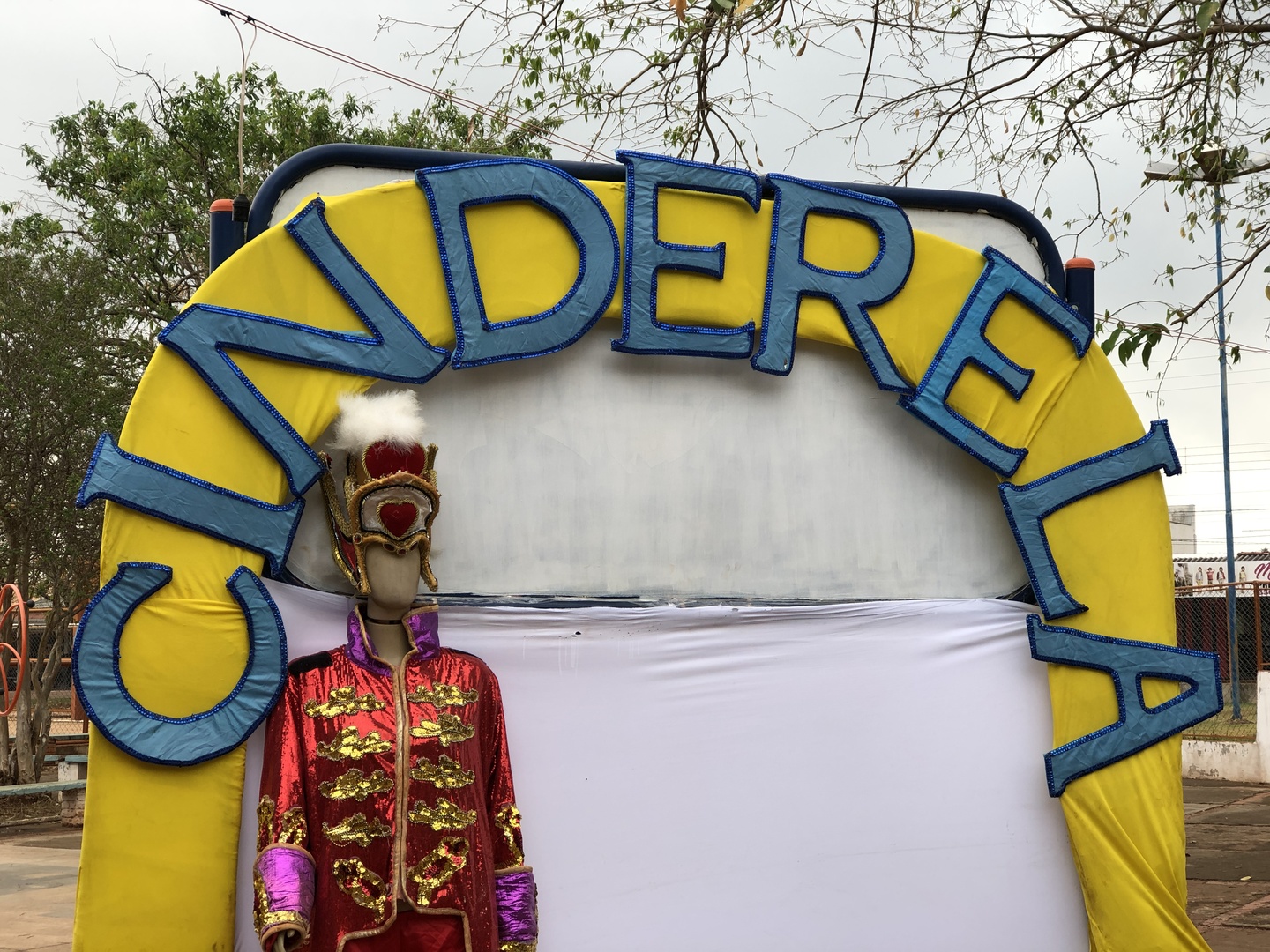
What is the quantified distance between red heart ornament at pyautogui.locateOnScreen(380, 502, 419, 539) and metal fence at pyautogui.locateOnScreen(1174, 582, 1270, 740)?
11.2m

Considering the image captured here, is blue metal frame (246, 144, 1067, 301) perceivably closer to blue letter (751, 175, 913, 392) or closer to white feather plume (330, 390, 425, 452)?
blue letter (751, 175, 913, 392)

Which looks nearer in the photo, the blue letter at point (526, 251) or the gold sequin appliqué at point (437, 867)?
the gold sequin appliqué at point (437, 867)

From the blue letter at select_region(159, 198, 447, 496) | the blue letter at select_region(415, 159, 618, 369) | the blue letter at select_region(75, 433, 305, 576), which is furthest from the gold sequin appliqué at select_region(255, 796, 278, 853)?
the blue letter at select_region(415, 159, 618, 369)

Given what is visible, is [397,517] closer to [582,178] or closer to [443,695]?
[443,695]

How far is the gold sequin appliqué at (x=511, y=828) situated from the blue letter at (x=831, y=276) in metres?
1.91

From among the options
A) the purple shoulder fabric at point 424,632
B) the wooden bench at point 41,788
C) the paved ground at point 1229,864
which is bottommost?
the paved ground at point 1229,864

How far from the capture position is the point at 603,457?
492 cm

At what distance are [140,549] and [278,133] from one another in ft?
32.9

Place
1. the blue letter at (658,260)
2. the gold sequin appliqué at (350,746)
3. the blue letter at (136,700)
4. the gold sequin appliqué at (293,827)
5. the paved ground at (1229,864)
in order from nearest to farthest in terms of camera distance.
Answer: the gold sequin appliqué at (293,827) → the gold sequin appliqué at (350,746) → the blue letter at (136,700) → the blue letter at (658,260) → the paved ground at (1229,864)

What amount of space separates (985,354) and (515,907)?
2.81m

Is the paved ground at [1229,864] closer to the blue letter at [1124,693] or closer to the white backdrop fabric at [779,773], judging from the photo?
the blue letter at [1124,693]

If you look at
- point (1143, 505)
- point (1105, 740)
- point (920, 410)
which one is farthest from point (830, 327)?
point (1105, 740)

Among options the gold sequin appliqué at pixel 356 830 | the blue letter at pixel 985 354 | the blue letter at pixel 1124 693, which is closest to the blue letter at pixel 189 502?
the gold sequin appliqué at pixel 356 830

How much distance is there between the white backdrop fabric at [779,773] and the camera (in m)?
4.65
